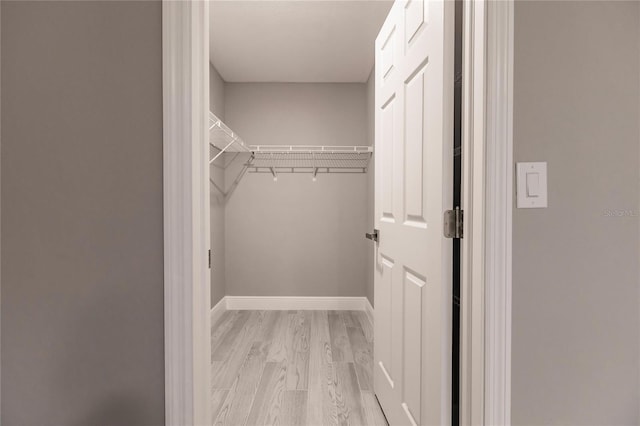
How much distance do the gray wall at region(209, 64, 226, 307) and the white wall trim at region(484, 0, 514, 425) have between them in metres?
2.75

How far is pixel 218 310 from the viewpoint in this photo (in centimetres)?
358

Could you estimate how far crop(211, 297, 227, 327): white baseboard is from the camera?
3.41 metres

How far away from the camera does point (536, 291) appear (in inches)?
38.9

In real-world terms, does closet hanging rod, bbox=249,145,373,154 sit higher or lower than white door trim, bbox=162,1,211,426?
higher

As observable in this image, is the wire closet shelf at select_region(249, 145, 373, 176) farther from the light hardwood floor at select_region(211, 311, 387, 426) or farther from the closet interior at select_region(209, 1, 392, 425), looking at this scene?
the light hardwood floor at select_region(211, 311, 387, 426)

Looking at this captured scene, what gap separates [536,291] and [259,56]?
2.98 m

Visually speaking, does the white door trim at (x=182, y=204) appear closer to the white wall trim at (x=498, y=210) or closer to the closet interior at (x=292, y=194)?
the white wall trim at (x=498, y=210)

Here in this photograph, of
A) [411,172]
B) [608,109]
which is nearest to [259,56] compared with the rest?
[411,172]

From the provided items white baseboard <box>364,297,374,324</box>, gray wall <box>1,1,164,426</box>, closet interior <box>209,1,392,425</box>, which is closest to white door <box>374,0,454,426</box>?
gray wall <box>1,1,164,426</box>

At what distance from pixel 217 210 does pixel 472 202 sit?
9.77ft

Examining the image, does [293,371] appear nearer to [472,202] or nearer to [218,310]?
[218,310]

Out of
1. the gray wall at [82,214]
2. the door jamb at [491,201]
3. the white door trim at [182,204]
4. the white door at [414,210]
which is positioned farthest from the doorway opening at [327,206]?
the gray wall at [82,214]

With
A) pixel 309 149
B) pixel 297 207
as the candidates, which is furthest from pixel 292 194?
pixel 309 149

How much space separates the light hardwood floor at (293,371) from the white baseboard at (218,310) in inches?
2.2
